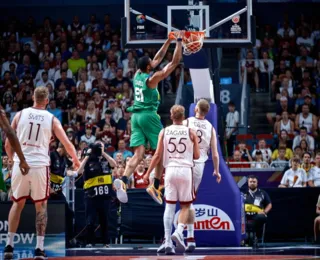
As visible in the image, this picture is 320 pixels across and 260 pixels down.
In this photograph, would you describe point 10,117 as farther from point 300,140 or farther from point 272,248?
point 272,248

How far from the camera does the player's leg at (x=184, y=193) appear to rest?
14836 millimetres

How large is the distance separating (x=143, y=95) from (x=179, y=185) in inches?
69.6

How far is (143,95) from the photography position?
15.5m

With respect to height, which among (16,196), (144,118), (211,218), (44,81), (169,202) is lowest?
(211,218)

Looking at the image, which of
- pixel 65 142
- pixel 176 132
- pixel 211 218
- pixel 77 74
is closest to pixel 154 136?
pixel 176 132

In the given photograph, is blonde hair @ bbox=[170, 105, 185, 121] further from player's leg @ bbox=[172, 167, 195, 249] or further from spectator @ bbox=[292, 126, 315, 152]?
spectator @ bbox=[292, 126, 315, 152]

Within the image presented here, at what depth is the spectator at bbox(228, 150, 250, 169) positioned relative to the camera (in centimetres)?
2252

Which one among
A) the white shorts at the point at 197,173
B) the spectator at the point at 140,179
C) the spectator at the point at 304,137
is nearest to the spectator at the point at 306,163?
the spectator at the point at 304,137

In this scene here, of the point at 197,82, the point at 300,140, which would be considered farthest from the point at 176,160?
the point at 300,140

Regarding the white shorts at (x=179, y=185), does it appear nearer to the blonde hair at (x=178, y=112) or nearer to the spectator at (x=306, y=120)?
the blonde hair at (x=178, y=112)

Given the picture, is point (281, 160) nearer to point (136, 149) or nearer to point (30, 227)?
point (136, 149)

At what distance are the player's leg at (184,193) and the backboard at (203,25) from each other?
10.6 ft

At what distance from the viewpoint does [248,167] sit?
74.4 ft

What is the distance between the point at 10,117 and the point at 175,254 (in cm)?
1259
